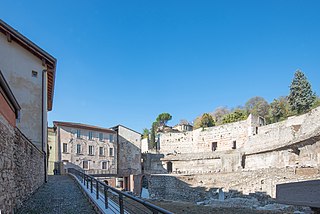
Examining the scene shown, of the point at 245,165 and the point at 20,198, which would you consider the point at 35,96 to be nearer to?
the point at 20,198

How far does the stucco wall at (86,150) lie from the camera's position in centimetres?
3775

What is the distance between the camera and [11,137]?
7.39m

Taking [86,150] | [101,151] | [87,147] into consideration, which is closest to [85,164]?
[86,150]

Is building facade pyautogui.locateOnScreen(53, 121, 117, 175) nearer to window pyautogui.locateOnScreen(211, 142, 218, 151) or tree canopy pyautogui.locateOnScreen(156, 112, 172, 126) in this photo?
window pyautogui.locateOnScreen(211, 142, 218, 151)

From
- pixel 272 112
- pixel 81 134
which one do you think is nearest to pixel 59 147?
pixel 81 134

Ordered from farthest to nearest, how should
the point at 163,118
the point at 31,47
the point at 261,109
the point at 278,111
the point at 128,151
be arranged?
the point at 163,118 → the point at 261,109 → the point at 278,111 → the point at 128,151 → the point at 31,47

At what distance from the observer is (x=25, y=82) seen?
656 inches

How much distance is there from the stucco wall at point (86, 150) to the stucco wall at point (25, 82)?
837 inches

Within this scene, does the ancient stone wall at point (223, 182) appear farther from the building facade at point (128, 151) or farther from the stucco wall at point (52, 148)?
the stucco wall at point (52, 148)

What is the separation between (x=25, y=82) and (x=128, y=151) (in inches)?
1226

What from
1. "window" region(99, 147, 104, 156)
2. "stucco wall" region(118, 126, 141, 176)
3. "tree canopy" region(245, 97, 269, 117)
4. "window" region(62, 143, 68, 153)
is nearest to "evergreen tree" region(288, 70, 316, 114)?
"tree canopy" region(245, 97, 269, 117)

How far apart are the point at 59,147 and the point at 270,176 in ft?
86.2

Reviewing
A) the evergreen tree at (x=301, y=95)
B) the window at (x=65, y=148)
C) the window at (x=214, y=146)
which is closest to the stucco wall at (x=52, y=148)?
the window at (x=65, y=148)

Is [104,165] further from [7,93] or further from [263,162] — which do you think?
[7,93]
